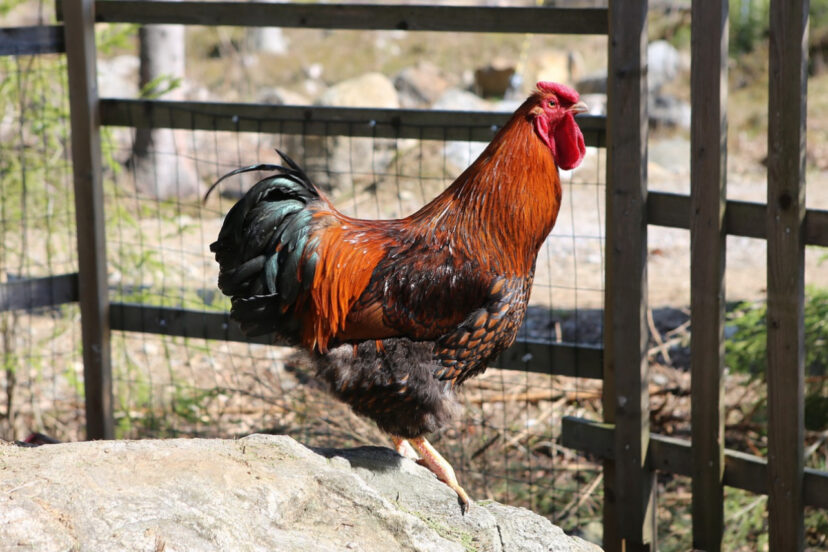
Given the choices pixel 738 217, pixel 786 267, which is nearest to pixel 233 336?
pixel 738 217

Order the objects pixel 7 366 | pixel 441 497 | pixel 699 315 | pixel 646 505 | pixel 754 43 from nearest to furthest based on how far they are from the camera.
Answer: pixel 441 497 → pixel 699 315 → pixel 646 505 → pixel 7 366 → pixel 754 43

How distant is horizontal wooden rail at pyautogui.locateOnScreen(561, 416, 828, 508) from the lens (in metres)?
3.64

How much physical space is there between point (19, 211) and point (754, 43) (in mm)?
13119

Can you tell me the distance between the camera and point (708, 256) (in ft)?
12.1

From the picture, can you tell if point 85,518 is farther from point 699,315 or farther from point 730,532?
point 730,532

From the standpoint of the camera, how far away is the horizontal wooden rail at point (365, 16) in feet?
13.2

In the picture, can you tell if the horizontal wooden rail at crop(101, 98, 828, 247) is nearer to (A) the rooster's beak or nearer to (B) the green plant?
(A) the rooster's beak

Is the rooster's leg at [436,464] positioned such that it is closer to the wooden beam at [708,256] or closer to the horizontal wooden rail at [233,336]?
the horizontal wooden rail at [233,336]

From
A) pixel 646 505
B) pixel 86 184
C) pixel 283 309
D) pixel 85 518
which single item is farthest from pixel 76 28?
pixel 646 505

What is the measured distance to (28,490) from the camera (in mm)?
2531

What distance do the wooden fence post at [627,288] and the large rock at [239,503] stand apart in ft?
3.01

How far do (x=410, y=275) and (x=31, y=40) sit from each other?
263cm

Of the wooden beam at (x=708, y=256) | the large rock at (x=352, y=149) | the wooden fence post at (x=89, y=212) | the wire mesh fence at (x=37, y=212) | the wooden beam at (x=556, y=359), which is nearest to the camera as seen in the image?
→ the wooden beam at (x=708, y=256)

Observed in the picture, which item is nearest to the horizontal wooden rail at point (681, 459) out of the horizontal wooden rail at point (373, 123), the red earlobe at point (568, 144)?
the horizontal wooden rail at point (373, 123)
